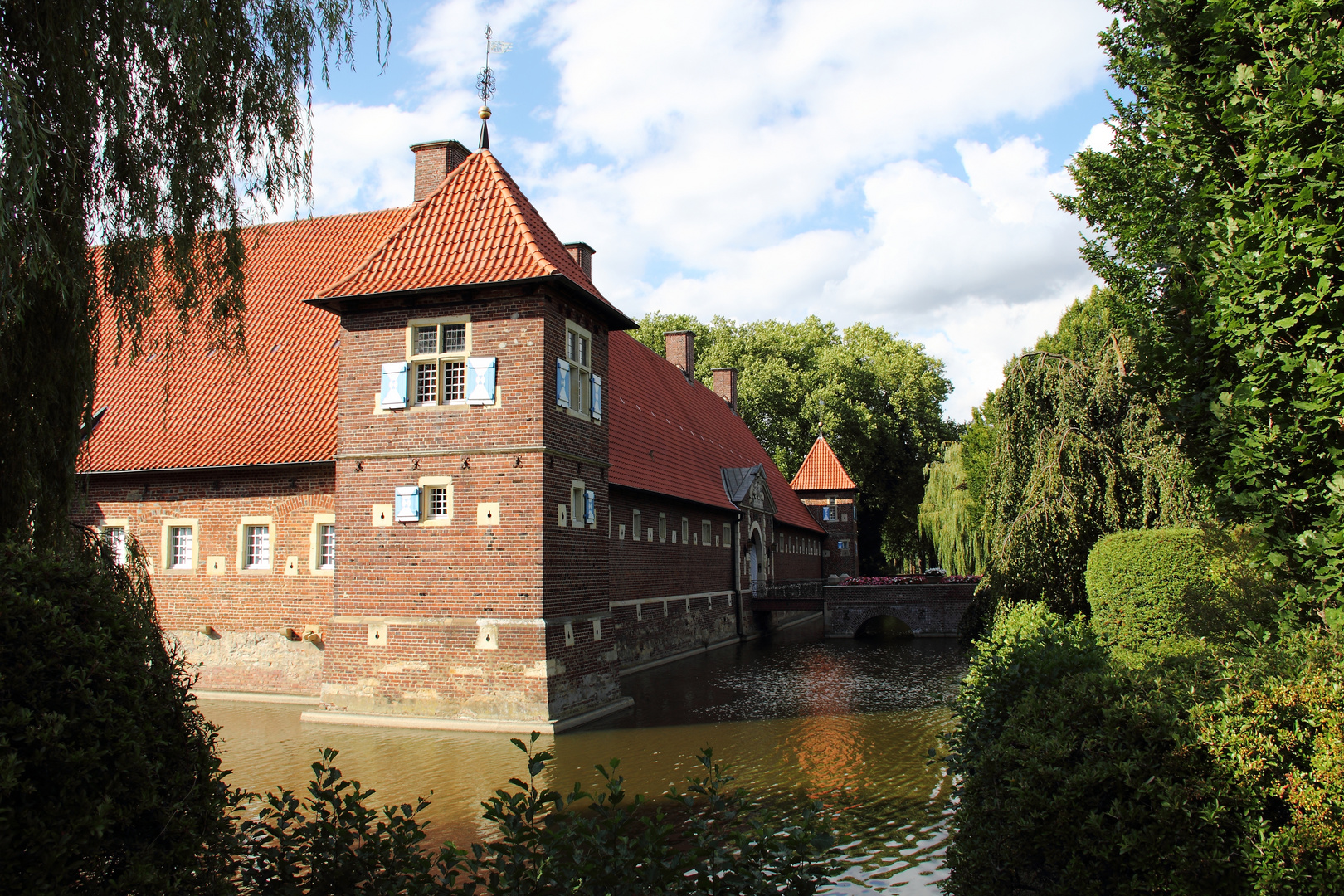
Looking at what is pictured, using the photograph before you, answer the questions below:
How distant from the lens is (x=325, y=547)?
16219 millimetres

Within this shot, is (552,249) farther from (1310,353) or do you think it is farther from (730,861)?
(730,861)

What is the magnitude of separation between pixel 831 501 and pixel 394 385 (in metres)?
32.3

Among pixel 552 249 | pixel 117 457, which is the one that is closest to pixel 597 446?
pixel 552 249

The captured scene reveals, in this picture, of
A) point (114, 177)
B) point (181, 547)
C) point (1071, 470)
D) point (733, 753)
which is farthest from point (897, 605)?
point (114, 177)

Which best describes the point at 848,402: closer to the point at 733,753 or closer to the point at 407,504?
the point at 407,504

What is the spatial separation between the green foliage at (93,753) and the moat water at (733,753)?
404cm

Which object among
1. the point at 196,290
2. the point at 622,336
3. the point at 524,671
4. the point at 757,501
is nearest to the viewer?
the point at 196,290

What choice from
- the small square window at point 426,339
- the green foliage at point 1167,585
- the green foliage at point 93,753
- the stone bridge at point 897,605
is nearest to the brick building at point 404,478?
the small square window at point 426,339

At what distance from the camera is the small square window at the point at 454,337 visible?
1478 centimetres

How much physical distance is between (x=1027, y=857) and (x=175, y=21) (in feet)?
22.0

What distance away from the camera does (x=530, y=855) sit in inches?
138

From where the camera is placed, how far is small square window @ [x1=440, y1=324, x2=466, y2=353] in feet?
48.5

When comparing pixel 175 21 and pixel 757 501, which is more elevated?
pixel 175 21

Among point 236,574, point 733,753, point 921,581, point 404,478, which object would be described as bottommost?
point 733,753
